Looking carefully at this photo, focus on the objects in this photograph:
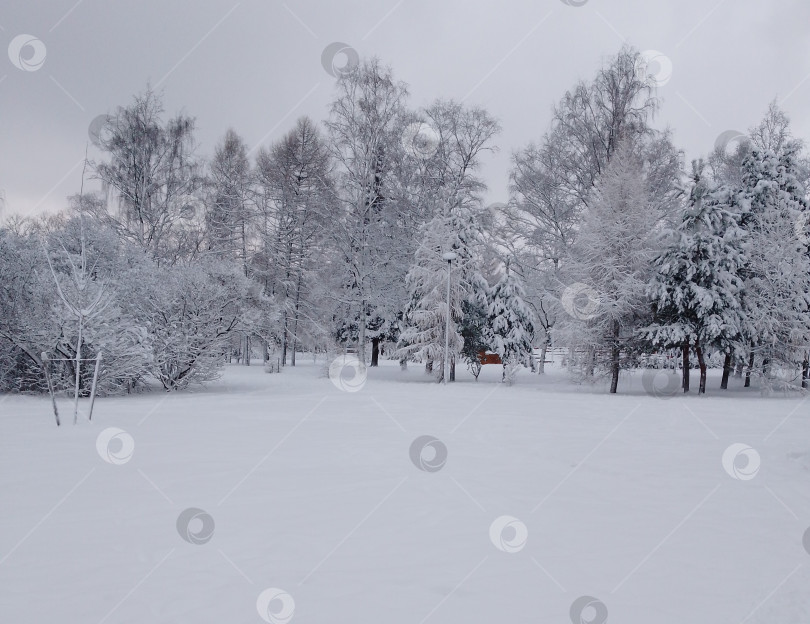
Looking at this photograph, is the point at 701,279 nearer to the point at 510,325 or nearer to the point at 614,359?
the point at 614,359

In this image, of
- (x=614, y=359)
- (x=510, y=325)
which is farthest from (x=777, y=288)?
(x=510, y=325)

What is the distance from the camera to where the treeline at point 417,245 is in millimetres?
19781

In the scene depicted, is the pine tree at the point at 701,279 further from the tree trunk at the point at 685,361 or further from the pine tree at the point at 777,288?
the pine tree at the point at 777,288

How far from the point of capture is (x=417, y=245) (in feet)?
94.6

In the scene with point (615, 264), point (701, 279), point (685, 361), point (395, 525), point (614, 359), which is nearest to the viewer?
point (395, 525)

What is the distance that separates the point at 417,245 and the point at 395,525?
77.8 ft

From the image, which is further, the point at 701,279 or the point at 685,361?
the point at 685,361

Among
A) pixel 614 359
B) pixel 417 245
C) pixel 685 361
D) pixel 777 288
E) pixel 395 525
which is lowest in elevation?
pixel 395 525

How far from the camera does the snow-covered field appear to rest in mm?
4109

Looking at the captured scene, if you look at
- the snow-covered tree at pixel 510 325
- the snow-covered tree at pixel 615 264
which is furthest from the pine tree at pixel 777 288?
the snow-covered tree at pixel 510 325

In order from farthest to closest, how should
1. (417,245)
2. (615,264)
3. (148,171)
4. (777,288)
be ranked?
(417,245) < (148,171) < (615,264) < (777,288)

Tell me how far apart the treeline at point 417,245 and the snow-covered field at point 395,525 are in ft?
27.5

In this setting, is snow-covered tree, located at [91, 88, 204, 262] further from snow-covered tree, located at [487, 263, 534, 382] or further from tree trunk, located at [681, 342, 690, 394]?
tree trunk, located at [681, 342, 690, 394]

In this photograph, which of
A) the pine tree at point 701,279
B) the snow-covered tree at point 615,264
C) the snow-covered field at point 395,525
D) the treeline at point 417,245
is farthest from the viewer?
the snow-covered tree at point 615,264
